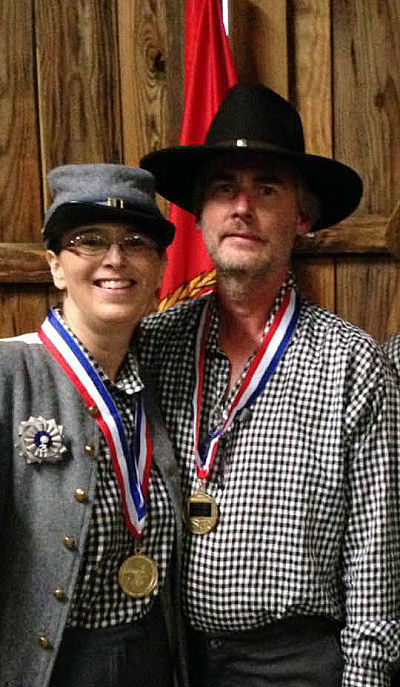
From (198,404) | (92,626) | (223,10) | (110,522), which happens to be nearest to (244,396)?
(198,404)

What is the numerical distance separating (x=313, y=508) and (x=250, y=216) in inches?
24.3

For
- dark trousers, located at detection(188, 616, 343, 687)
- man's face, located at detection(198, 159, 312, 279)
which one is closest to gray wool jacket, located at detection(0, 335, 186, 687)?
dark trousers, located at detection(188, 616, 343, 687)

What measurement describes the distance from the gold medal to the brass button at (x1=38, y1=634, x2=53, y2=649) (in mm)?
359

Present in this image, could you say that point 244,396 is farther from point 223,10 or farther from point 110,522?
point 223,10

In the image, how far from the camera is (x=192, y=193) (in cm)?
161

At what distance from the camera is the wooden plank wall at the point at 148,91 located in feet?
6.22

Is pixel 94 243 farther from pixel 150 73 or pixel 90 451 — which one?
pixel 150 73

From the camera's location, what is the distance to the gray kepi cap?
1137mm

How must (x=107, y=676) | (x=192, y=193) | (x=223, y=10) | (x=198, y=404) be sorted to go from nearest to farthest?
(x=107, y=676) → (x=198, y=404) → (x=192, y=193) → (x=223, y=10)

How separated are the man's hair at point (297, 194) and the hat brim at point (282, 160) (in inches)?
0.5

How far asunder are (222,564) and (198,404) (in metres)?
0.33

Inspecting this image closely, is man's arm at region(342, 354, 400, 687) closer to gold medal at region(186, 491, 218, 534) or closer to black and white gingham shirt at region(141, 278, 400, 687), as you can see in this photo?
black and white gingham shirt at region(141, 278, 400, 687)

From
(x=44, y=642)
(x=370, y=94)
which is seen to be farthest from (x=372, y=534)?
(x=370, y=94)

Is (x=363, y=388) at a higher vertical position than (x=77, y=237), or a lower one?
lower
